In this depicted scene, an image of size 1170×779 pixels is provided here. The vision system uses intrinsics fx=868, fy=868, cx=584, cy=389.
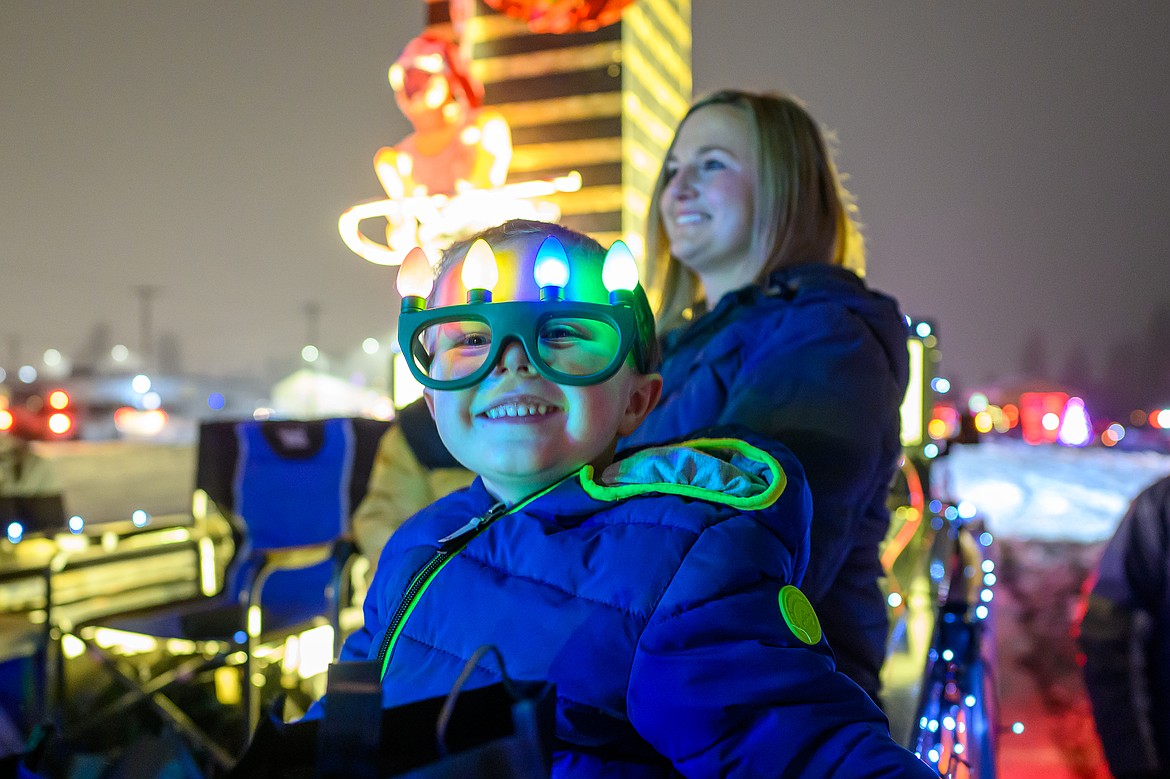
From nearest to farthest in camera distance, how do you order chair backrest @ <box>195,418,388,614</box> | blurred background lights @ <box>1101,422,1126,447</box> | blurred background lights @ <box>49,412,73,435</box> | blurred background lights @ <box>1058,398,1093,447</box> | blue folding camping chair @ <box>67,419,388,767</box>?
blue folding camping chair @ <box>67,419,388,767</box> → chair backrest @ <box>195,418,388,614</box> → blurred background lights @ <box>49,412,73,435</box> → blurred background lights @ <box>1058,398,1093,447</box> → blurred background lights @ <box>1101,422,1126,447</box>

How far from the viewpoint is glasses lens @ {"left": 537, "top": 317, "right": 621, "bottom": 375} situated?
0.85 metres

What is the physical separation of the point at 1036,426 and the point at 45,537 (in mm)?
21412

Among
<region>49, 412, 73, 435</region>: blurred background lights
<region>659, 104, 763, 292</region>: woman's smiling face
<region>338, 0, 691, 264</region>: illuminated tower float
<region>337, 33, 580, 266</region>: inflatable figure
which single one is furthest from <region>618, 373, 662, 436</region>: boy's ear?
<region>337, 33, 580, 266</region>: inflatable figure

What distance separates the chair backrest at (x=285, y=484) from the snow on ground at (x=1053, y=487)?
8.56ft

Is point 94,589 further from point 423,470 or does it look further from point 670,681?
point 670,681

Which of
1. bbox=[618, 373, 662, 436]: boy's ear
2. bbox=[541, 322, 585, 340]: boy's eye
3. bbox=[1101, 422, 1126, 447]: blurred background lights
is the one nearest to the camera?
bbox=[541, 322, 585, 340]: boy's eye

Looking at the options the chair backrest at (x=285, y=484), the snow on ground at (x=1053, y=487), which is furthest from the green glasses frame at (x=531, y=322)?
the snow on ground at (x=1053, y=487)

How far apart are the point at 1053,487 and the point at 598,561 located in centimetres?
1393

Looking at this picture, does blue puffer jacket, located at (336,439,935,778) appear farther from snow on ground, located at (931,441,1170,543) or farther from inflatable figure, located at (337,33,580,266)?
inflatable figure, located at (337,33,580,266)

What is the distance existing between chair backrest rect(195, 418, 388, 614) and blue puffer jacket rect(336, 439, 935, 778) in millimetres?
3043

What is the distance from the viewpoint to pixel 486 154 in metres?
10.2

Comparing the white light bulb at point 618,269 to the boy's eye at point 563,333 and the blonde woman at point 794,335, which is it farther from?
the blonde woman at point 794,335

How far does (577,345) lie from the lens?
2.82ft

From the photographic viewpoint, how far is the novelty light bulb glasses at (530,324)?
32.2 inches
